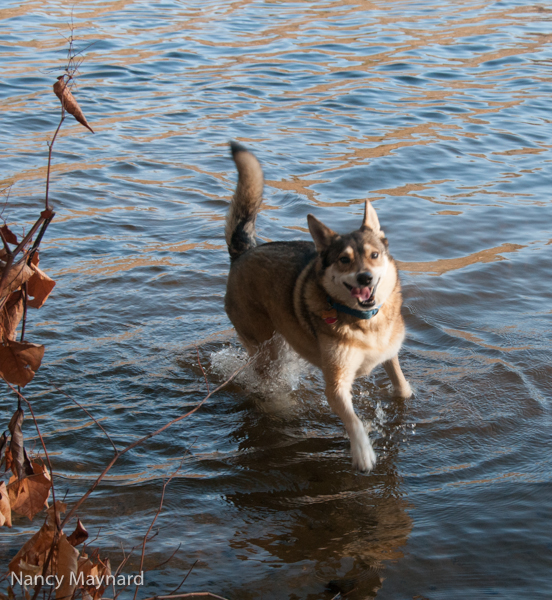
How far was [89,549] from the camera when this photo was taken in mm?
3451

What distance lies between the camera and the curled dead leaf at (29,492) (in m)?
2.02

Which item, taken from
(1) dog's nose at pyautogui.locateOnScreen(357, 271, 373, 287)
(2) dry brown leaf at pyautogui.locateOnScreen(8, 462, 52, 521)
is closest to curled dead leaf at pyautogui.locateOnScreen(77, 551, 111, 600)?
(2) dry brown leaf at pyautogui.locateOnScreen(8, 462, 52, 521)

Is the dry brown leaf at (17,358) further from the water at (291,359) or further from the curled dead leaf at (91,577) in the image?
the water at (291,359)

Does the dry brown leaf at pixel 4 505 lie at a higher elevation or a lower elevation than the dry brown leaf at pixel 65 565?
higher

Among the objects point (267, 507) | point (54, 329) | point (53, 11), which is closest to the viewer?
point (267, 507)

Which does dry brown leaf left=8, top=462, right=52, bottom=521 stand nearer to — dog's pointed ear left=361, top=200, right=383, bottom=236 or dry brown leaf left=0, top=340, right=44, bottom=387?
dry brown leaf left=0, top=340, right=44, bottom=387

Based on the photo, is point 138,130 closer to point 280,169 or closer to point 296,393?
point 280,169

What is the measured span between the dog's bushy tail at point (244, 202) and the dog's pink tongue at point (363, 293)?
1.38m

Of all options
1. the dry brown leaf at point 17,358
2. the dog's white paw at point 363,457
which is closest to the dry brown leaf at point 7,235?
the dry brown leaf at point 17,358

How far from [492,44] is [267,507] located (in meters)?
16.0

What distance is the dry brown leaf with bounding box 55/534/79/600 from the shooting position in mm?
1883

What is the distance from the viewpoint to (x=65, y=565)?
1892 millimetres

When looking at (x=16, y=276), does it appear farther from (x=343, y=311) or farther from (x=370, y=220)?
(x=370, y=220)

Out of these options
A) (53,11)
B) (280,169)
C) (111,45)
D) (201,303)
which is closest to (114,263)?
(201,303)
